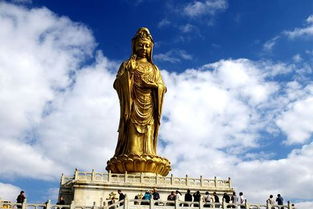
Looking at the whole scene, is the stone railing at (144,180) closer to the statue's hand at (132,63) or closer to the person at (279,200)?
the person at (279,200)

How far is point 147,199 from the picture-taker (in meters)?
17.5

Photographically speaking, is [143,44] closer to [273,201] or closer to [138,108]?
[138,108]

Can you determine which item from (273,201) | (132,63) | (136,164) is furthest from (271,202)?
(132,63)

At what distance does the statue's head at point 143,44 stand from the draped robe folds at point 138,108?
1.73 metres

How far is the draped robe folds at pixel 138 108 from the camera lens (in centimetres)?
2859

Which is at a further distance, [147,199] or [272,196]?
[272,196]

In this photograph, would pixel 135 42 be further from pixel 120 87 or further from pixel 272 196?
pixel 272 196

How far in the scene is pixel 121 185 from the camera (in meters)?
23.0

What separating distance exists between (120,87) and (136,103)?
1548 millimetres

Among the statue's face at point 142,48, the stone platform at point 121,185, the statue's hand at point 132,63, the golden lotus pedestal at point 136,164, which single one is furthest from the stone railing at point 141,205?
the statue's face at point 142,48

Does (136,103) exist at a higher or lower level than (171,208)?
higher

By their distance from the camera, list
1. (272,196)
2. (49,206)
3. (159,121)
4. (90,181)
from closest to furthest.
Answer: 1. (49,206)
2. (272,196)
3. (90,181)
4. (159,121)

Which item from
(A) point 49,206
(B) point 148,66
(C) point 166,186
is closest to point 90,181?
(C) point 166,186

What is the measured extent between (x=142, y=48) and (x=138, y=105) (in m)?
4.47
